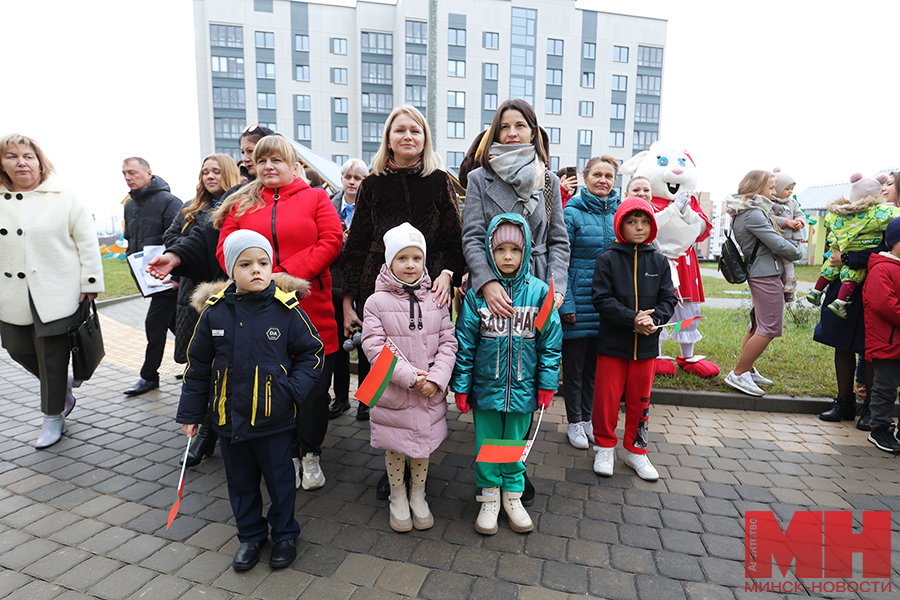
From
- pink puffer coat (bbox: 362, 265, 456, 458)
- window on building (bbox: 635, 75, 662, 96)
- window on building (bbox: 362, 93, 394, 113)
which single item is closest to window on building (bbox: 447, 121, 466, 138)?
window on building (bbox: 362, 93, 394, 113)

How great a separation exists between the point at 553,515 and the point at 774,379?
3.89 m

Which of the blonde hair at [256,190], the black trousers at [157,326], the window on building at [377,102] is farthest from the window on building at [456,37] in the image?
the blonde hair at [256,190]

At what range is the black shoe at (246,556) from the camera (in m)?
2.48

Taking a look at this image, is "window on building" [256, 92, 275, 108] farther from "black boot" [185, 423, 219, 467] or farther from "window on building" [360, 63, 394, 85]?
"black boot" [185, 423, 219, 467]

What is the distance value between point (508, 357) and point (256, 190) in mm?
2028

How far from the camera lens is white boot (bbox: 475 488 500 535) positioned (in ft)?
9.21

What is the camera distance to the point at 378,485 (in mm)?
3273

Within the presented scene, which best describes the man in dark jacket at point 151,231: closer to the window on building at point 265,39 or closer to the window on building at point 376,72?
the window on building at point 376,72

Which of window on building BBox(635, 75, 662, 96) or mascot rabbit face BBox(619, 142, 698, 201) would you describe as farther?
window on building BBox(635, 75, 662, 96)

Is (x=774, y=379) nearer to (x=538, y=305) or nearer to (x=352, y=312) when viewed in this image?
(x=538, y=305)

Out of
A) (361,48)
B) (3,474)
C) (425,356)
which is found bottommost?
(3,474)

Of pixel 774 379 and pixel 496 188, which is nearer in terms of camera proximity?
pixel 496 188

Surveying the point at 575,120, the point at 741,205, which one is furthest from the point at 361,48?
the point at 741,205

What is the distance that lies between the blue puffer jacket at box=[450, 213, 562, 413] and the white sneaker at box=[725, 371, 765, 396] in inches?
129
